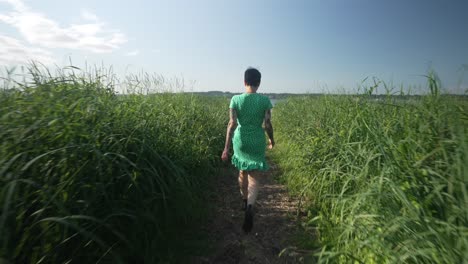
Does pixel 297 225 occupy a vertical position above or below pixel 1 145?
below

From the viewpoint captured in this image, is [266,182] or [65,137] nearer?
[65,137]

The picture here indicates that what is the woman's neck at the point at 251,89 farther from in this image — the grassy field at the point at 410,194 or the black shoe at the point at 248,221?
the black shoe at the point at 248,221

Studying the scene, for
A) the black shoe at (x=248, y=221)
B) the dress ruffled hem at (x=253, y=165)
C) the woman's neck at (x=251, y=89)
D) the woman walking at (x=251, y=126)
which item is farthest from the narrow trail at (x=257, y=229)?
the woman's neck at (x=251, y=89)

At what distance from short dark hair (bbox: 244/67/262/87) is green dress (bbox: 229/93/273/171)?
140mm

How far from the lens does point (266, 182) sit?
13.9 feet

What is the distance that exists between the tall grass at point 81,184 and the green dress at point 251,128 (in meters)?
0.84

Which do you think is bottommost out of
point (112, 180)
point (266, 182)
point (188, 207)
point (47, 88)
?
point (266, 182)

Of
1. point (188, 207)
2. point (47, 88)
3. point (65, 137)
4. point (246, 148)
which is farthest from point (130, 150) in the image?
point (246, 148)

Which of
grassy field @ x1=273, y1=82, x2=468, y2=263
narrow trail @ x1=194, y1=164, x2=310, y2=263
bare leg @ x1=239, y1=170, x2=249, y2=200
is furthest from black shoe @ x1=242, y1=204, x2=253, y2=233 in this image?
grassy field @ x1=273, y1=82, x2=468, y2=263

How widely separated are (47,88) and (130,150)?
3.48 ft

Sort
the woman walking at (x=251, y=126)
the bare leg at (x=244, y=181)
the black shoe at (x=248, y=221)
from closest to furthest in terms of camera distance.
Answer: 1. the black shoe at (x=248, y=221)
2. the woman walking at (x=251, y=126)
3. the bare leg at (x=244, y=181)

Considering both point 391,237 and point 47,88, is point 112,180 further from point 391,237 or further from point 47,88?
point 391,237

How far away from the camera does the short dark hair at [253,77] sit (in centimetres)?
286

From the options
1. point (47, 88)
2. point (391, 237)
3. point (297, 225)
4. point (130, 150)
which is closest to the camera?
point (391, 237)
